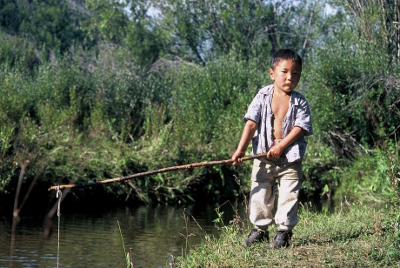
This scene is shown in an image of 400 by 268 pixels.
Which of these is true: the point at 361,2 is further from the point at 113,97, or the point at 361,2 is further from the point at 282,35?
the point at 282,35

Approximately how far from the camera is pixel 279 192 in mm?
5906

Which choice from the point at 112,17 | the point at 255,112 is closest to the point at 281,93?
the point at 255,112

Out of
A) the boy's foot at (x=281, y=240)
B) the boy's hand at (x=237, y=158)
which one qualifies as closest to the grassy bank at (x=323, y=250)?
the boy's foot at (x=281, y=240)

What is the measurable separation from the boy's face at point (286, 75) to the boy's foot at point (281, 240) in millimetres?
1267

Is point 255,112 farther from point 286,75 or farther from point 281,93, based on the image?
point 286,75

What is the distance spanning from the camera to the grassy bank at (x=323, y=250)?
5094mm

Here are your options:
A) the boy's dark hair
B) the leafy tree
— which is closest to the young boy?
the boy's dark hair

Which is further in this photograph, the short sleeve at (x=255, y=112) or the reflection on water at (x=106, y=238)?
the reflection on water at (x=106, y=238)

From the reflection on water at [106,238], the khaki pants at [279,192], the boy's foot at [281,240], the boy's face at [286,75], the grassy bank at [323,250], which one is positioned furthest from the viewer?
the reflection on water at [106,238]

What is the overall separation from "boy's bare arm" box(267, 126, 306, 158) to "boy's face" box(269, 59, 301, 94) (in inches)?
15.7

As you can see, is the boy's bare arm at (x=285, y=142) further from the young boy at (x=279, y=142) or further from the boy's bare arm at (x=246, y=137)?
the boy's bare arm at (x=246, y=137)

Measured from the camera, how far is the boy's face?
19.3 feet

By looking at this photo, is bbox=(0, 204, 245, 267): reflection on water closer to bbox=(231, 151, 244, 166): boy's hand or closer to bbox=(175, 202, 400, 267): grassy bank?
bbox=(175, 202, 400, 267): grassy bank

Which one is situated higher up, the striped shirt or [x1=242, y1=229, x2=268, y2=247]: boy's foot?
the striped shirt
